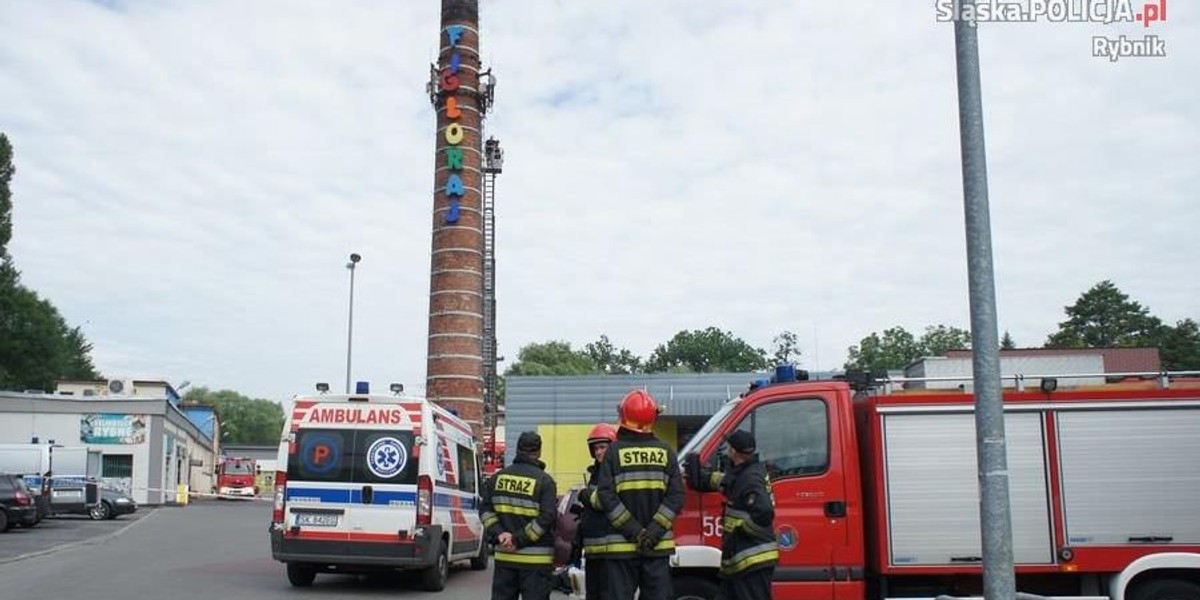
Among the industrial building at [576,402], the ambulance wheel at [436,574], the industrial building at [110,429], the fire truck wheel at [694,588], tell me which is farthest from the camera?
the industrial building at [110,429]

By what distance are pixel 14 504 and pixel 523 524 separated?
72.3 ft

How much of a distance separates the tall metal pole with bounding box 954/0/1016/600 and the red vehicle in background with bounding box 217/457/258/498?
6084cm

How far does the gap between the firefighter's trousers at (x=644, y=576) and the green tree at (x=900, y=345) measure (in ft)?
288

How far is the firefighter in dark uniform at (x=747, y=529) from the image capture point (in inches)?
292

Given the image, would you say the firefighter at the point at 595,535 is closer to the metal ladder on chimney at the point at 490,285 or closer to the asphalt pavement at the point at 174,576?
the asphalt pavement at the point at 174,576

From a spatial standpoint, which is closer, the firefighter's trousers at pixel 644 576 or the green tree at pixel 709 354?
the firefighter's trousers at pixel 644 576

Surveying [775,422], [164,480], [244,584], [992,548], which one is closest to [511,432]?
[164,480]

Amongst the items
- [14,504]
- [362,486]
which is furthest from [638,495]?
[14,504]

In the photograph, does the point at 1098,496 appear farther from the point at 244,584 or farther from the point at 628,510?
the point at 244,584

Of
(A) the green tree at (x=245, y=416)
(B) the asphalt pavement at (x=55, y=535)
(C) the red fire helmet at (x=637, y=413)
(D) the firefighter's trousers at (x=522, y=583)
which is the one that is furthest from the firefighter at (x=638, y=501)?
(A) the green tree at (x=245, y=416)

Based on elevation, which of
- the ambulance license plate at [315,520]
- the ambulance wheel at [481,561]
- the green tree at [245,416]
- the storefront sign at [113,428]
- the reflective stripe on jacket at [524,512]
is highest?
the green tree at [245,416]

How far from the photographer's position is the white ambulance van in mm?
12812

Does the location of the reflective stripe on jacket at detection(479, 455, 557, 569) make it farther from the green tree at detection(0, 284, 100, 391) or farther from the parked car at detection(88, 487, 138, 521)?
the green tree at detection(0, 284, 100, 391)

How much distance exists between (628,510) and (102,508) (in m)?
30.8
